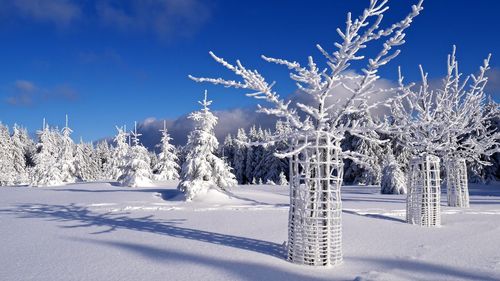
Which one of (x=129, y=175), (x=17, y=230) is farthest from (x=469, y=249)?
(x=129, y=175)

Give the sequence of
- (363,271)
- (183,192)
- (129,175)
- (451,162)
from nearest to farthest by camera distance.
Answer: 1. (363,271)
2. (451,162)
3. (183,192)
4. (129,175)

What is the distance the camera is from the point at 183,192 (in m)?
17.7

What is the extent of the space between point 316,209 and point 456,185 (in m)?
12.1

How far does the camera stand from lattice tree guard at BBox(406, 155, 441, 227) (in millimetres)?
10992

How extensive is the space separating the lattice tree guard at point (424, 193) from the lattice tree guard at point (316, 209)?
18.0ft

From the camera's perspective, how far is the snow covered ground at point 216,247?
5.92 meters

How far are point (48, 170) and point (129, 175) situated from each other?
809 centimetres

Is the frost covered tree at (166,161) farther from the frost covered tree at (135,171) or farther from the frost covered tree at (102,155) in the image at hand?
the frost covered tree at (102,155)

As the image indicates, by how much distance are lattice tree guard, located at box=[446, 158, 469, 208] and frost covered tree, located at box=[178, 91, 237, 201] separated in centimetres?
994

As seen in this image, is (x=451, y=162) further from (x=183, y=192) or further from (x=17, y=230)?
(x=17, y=230)

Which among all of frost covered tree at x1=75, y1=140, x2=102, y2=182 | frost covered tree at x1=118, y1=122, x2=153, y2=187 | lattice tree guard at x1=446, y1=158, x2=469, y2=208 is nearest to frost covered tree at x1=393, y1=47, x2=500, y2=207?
lattice tree guard at x1=446, y1=158, x2=469, y2=208

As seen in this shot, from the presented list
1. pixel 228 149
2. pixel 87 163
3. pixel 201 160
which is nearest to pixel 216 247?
pixel 201 160

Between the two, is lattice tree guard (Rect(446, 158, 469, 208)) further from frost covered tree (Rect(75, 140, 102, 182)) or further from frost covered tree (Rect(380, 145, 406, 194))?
frost covered tree (Rect(75, 140, 102, 182))

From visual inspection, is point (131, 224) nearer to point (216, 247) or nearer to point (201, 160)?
point (216, 247)
